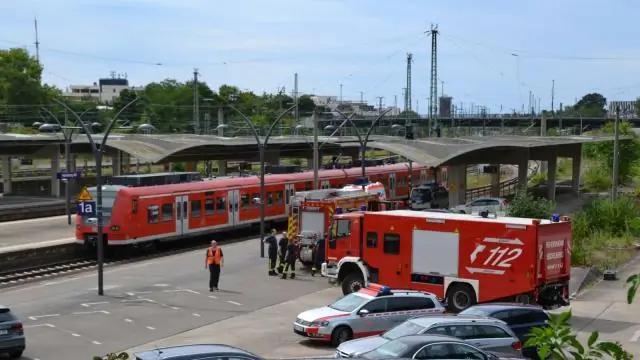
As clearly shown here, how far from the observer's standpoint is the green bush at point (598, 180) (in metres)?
71.8

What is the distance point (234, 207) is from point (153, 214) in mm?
5776

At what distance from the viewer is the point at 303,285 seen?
28.0 m

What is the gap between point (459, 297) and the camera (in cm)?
2342

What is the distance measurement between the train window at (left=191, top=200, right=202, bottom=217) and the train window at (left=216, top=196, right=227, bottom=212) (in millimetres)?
1345

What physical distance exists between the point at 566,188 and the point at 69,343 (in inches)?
2295

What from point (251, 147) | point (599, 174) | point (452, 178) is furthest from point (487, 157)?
point (599, 174)

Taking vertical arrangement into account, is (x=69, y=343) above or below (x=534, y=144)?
below

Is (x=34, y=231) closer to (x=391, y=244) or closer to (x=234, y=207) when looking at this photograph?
(x=234, y=207)

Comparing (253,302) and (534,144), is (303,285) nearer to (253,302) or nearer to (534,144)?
(253,302)

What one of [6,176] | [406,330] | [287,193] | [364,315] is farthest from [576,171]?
[406,330]

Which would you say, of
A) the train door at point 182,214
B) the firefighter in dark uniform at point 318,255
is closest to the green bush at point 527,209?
the firefighter in dark uniform at point 318,255

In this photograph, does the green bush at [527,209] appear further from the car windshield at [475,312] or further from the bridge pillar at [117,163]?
the bridge pillar at [117,163]

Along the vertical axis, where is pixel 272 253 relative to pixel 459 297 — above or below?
above

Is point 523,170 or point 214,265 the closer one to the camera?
point 214,265
